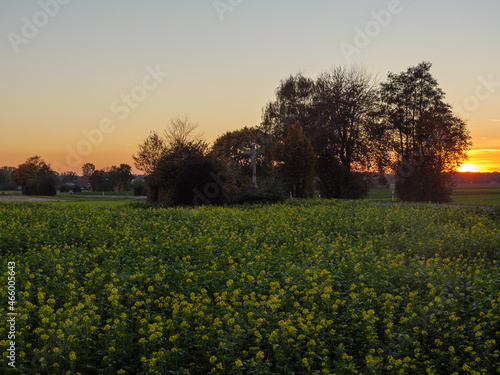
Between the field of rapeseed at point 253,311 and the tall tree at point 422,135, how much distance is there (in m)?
27.2

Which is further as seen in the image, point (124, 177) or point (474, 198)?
point (124, 177)

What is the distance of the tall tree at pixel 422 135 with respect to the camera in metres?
37.8

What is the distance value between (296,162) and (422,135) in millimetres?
12449

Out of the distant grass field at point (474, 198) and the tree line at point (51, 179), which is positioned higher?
the tree line at point (51, 179)

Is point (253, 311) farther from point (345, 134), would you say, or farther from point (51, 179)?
point (51, 179)

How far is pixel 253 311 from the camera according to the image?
6.47 metres

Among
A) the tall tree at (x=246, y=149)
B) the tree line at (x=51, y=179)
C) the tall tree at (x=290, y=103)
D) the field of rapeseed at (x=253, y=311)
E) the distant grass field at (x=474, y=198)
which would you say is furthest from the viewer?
the tree line at (x=51, y=179)

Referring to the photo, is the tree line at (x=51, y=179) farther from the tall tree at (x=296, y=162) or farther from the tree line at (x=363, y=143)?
the tall tree at (x=296, y=162)

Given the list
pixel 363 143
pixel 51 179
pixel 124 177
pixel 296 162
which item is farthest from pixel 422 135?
pixel 124 177

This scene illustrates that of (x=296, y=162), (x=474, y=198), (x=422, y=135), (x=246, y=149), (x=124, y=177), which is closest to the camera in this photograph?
(x=296, y=162)

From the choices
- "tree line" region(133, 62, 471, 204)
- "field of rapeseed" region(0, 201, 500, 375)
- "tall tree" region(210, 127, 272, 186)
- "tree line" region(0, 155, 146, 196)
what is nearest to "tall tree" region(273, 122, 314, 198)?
"tree line" region(133, 62, 471, 204)

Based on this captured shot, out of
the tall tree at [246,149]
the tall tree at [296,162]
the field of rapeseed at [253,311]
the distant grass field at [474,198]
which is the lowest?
the field of rapeseed at [253,311]

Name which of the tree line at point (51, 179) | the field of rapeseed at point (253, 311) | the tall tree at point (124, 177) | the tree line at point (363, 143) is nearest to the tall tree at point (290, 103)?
the tree line at point (363, 143)

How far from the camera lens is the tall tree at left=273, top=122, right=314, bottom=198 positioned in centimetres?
3603
